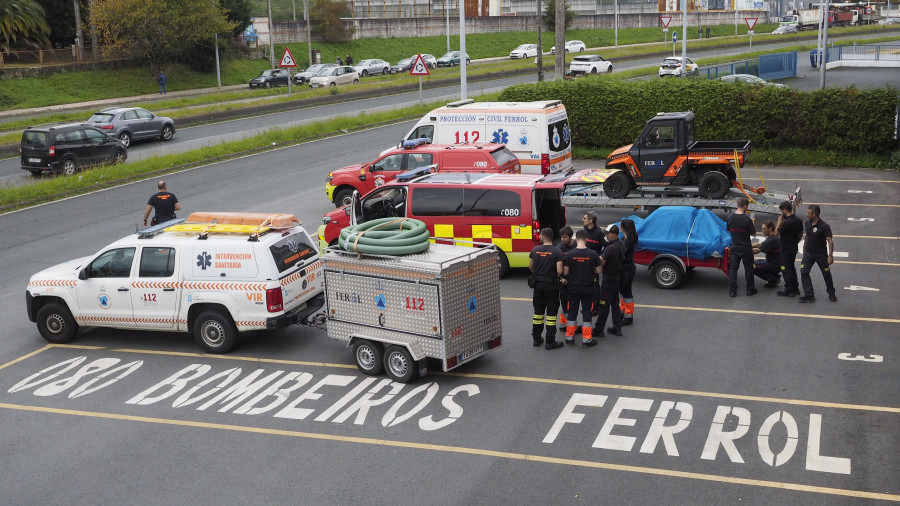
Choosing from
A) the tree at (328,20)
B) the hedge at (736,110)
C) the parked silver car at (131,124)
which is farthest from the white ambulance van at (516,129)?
the tree at (328,20)

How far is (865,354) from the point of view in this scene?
12586 mm

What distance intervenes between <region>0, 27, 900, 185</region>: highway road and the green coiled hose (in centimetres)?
1931

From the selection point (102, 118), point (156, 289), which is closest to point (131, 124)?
point (102, 118)

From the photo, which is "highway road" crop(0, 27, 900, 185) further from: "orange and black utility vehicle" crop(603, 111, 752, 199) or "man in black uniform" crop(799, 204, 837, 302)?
"man in black uniform" crop(799, 204, 837, 302)

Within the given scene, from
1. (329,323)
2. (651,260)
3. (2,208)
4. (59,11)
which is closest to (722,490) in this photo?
(329,323)

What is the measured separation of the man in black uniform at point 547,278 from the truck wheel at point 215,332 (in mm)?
4648

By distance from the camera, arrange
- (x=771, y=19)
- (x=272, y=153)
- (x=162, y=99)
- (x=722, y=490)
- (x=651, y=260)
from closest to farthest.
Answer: (x=722, y=490) < (x=651, y=260) < (x=272, y=153) < (x=162, y=99) < (x=771, y=19)

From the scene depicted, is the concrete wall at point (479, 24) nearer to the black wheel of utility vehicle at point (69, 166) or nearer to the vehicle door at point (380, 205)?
the black wheel of utility vehicle at point (69, 166)

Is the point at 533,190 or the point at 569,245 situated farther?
the point at 533,190

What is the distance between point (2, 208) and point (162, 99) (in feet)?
106

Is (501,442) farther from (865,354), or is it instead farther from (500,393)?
(865,354)

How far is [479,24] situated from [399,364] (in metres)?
86.4

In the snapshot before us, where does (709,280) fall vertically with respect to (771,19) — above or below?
below

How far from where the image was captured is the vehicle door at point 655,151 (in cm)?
2117
